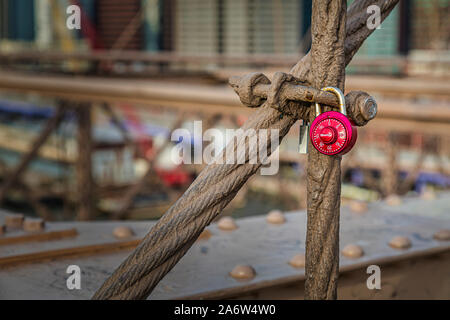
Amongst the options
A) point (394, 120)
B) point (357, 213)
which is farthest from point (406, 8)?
point (357, 213)

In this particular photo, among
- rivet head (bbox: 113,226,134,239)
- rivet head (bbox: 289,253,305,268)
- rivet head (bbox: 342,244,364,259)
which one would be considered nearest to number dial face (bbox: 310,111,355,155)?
rivet head (bbox: 289,253,305,268)

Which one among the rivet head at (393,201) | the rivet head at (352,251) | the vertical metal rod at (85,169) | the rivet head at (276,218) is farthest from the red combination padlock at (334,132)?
the vertical metal rod at (85,169)

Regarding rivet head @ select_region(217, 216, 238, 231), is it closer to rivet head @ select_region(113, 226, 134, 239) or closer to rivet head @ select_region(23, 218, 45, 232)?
rivet head @ select_region(113, 226, 134, 239)

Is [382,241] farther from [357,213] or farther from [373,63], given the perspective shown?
[373,63]

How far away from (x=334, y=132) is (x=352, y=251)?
1.22 meters

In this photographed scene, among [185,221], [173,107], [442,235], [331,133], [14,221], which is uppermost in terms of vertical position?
[331,133]

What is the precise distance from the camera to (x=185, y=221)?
1.68 metres

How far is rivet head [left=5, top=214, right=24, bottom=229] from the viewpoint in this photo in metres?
2.85

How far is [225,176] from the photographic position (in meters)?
1.71

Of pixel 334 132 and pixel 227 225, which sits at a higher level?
pixel 334 132

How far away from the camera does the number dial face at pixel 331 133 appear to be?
163 centimetres

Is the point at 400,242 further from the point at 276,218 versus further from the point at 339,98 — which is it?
the point at 339,98

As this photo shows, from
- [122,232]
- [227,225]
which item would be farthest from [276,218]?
[122,232]
